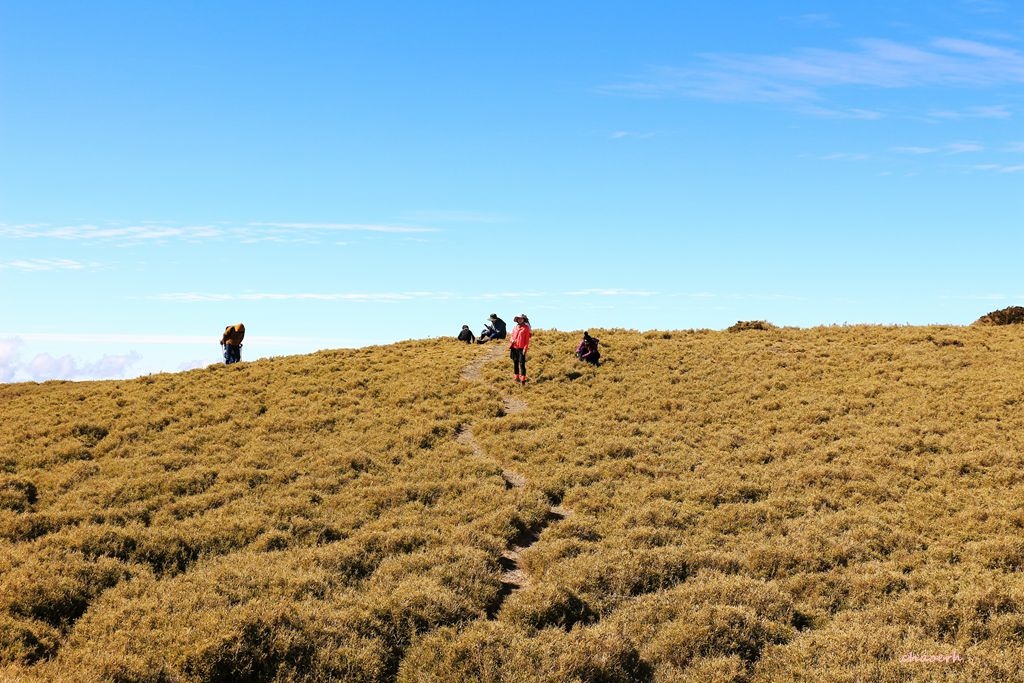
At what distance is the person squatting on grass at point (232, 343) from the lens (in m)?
38.6

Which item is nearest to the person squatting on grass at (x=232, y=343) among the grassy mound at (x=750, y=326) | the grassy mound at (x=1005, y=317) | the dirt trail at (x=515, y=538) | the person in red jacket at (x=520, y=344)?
the person in red jacket at (x=520, y=344)

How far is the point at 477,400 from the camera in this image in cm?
2817

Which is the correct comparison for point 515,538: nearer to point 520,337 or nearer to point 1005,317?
point 520,337

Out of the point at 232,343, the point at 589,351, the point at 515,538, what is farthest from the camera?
the point at 232,343

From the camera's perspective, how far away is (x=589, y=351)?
34000 millimetres

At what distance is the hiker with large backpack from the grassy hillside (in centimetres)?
213

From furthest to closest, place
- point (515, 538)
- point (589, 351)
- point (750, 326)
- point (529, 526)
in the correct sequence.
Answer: point (750, 326) < point (589, 351) < point (529, 526) < point (515, 538)

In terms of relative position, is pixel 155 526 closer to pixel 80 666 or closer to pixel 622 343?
pixel 80 666

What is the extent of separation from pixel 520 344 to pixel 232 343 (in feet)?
57.2

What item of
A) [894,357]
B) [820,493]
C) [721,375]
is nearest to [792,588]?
[820,493]

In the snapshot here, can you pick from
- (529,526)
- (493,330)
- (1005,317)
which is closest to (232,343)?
(493,330)

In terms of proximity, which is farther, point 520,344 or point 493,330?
point 493,330

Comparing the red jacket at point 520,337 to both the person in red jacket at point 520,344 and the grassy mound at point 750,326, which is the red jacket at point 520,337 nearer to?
the person in red jacket at point 520,344

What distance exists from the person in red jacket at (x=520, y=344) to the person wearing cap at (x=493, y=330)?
32.9 feet
